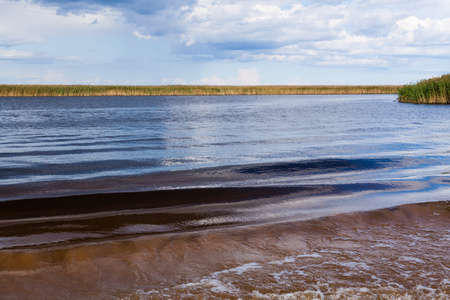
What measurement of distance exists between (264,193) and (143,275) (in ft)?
13.3

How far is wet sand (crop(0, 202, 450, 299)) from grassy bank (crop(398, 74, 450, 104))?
42477 millimetres

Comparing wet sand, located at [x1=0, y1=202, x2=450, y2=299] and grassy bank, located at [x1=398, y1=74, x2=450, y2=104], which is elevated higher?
grassy bank, located at [x1=398, y1=74, x2=450, y2=104]

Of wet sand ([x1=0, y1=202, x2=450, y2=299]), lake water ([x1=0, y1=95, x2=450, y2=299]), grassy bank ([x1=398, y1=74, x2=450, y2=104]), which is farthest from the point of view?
grassy bank ([x1=398, y1=74, x2=450, y2=104])

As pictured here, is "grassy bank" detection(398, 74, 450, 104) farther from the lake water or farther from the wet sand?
the wet sand

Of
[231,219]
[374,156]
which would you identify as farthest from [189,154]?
[231,219]

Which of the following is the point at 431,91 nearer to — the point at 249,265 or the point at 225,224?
the point at 225,224

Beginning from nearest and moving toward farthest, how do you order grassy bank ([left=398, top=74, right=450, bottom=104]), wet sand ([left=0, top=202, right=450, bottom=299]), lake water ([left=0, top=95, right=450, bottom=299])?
wet sand ([left=0, top=202, right=450, bottom=299])
lake water ([left=0, top=95, right=450, bottom=299])
grassy bank ([left=398, top=74, right=450, bottom=104])

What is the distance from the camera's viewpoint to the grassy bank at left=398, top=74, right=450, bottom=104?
4238cm

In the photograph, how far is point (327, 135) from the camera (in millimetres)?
18312

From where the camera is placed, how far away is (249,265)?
445 centimetres

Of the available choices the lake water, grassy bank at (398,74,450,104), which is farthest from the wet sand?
grassy bank at (398,74,450,104)

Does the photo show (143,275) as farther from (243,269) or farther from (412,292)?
(412,292)

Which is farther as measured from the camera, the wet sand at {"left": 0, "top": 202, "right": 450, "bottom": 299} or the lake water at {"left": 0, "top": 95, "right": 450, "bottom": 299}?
the lake water at {"left": 0, "top": 95, "right": 450, "bottom": 299}

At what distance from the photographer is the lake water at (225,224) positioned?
13.2 feet
